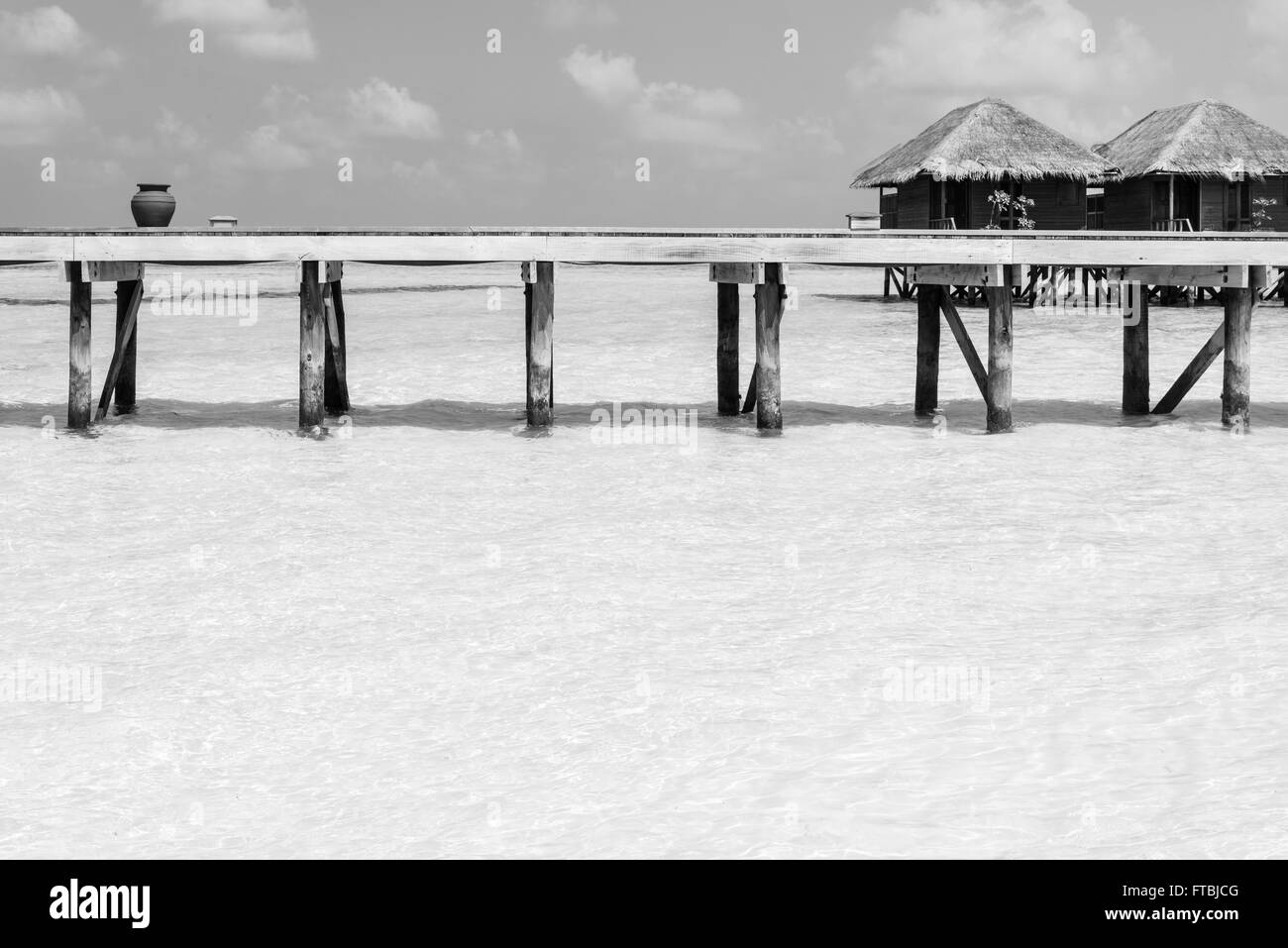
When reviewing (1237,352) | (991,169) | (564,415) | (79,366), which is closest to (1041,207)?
(991,169)

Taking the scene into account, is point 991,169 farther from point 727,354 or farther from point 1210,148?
point 727,354

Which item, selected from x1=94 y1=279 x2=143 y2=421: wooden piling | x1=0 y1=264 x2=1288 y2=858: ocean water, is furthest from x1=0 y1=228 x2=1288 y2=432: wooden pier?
x1=0 y1=264 x2=1288 y2=858: ocean water

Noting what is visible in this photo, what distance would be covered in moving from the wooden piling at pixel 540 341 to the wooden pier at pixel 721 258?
15 mm

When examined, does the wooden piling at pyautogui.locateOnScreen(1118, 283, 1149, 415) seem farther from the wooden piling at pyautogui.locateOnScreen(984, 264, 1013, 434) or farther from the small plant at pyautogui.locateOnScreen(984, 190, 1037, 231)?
the small plant at pyautogui.locateOnScreen(984, 190, 1037, 231)

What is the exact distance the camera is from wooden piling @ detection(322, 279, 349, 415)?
17.0m

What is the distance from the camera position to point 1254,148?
30.4 meters

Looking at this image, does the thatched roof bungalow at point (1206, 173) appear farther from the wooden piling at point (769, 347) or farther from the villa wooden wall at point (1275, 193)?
the wooden piling at point (769, 347)

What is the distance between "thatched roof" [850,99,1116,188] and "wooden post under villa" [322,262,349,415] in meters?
16.7

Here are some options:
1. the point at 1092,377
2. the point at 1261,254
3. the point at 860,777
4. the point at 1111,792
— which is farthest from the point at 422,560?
the point at 1092,377

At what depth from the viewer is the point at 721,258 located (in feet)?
51.1

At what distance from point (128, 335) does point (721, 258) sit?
260 inches

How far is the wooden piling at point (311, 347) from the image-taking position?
15.6m
